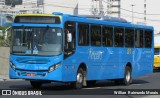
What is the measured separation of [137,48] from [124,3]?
401 ft

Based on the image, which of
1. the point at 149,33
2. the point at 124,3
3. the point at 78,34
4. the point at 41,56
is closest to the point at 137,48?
the point at 149,33

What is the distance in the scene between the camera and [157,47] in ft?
151

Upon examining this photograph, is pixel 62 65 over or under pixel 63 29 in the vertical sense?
under

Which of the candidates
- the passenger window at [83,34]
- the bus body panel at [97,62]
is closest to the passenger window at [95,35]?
the bus body panel at [97,62]

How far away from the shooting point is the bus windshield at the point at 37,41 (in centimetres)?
1917


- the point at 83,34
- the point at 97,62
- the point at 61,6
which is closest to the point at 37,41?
the point at 83,34

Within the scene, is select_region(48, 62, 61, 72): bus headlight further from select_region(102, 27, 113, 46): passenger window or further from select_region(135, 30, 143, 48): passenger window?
select_region(135, 30, 143, 48): passenger window

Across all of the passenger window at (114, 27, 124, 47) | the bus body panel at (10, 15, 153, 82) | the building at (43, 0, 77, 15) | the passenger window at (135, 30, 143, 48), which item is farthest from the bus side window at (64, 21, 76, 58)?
the building at (43, 0, 77, 15)

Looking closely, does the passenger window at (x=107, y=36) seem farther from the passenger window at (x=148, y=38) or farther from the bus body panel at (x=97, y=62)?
the passenger window at (x=148, y=38)

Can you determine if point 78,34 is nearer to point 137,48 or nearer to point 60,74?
point 60,74

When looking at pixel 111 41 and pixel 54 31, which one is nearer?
pixel 54 31

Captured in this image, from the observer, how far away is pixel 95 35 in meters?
21.9

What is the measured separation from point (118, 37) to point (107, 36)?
4.26 feet

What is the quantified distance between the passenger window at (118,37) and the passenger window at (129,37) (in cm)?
46
